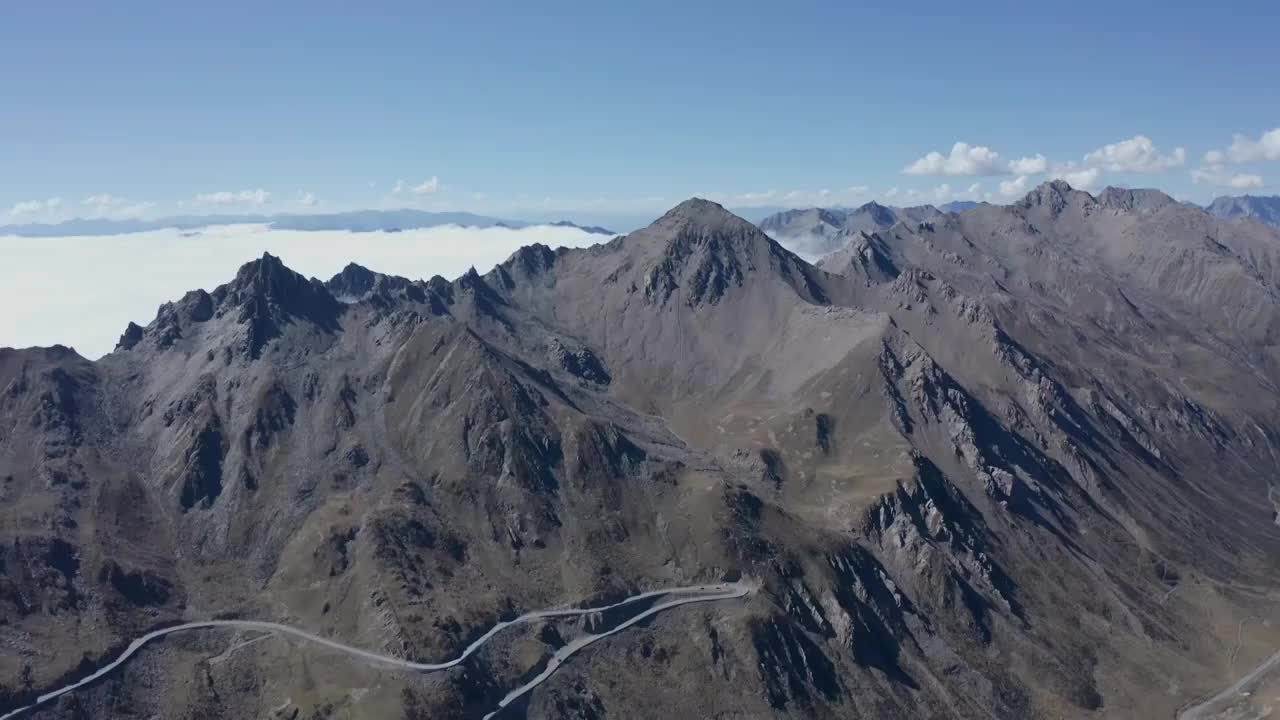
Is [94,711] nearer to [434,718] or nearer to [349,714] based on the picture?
[349,714]

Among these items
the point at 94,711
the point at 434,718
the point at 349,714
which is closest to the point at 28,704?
the point at 94,711

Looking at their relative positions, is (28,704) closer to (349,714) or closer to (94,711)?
(94,711)

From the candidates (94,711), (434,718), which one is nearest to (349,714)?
(434,718)

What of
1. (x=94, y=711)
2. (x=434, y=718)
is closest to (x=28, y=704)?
(x=94, y=711)

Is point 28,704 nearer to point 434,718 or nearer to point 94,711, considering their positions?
point 94,711

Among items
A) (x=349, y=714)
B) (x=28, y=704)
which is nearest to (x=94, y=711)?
(x=28, y=704)
